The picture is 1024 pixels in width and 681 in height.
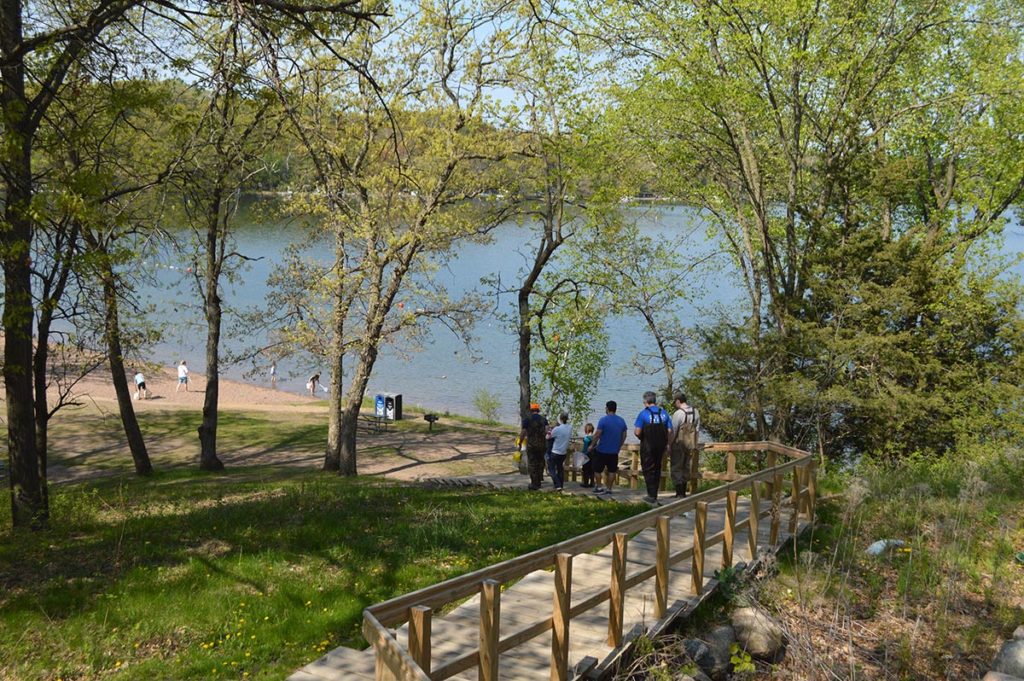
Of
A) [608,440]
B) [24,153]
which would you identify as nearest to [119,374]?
[24,153]

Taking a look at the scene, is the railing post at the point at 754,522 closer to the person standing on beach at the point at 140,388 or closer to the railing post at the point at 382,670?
the railing post at the point at 382,670

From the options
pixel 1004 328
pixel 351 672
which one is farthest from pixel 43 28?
pixel 1004 328

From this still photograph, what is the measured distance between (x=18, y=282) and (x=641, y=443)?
8.17 meters

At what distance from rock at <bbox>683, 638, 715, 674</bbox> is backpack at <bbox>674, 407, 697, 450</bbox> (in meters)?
4.89

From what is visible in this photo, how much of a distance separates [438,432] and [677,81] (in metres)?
16.0

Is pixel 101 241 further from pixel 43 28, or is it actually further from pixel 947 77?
pixel 947 77

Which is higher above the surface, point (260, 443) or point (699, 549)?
point (699, 549)

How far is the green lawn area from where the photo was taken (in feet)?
21.7

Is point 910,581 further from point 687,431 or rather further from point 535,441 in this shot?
point 535,441

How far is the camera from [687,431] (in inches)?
484

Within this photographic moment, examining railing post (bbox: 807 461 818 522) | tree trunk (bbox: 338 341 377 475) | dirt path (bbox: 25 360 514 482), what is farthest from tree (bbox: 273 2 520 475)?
railing post (bbox: 807 461 818 522)

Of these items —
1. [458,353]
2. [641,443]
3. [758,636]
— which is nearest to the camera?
[758,636]

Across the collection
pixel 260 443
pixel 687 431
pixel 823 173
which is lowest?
pixel 260 443

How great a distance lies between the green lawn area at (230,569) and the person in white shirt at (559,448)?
162 cm
